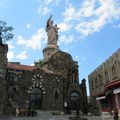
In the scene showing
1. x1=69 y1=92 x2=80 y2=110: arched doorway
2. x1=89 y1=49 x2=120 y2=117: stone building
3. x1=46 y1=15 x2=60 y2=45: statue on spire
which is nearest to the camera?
x1=89 y1=49 x2=120 y2=117: stone building

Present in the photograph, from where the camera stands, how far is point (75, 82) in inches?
1800

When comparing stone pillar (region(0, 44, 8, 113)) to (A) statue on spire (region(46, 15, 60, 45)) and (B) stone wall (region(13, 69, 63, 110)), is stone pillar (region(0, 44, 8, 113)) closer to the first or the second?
(B) stone wall (region(13, 69, 63, 110))

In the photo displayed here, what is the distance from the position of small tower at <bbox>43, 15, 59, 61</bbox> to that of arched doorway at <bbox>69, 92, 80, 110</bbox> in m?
12.6

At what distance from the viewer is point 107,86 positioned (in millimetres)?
21453

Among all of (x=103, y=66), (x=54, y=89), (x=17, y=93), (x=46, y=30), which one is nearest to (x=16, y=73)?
(x=17, y=93)

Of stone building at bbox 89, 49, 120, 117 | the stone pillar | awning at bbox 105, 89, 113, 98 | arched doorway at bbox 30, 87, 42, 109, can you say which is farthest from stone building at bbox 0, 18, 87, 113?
awning at bbox 105, 89, 113, 98

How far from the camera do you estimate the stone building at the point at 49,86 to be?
3919 centimetres

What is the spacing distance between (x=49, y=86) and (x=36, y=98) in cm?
300

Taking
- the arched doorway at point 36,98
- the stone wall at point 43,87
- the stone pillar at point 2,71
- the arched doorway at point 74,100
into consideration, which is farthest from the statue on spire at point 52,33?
the stone pillar at point 2,71

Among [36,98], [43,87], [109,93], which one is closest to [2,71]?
[36,98]

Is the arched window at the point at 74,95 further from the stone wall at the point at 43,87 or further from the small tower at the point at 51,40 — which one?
the small tower at the point at 51,40

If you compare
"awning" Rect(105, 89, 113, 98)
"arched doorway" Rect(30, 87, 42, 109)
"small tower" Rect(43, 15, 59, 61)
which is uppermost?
"small tower" Rect(43, 15, 59, 61)

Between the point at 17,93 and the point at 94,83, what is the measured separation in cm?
1318

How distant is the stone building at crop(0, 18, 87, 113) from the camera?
39.2 metres
